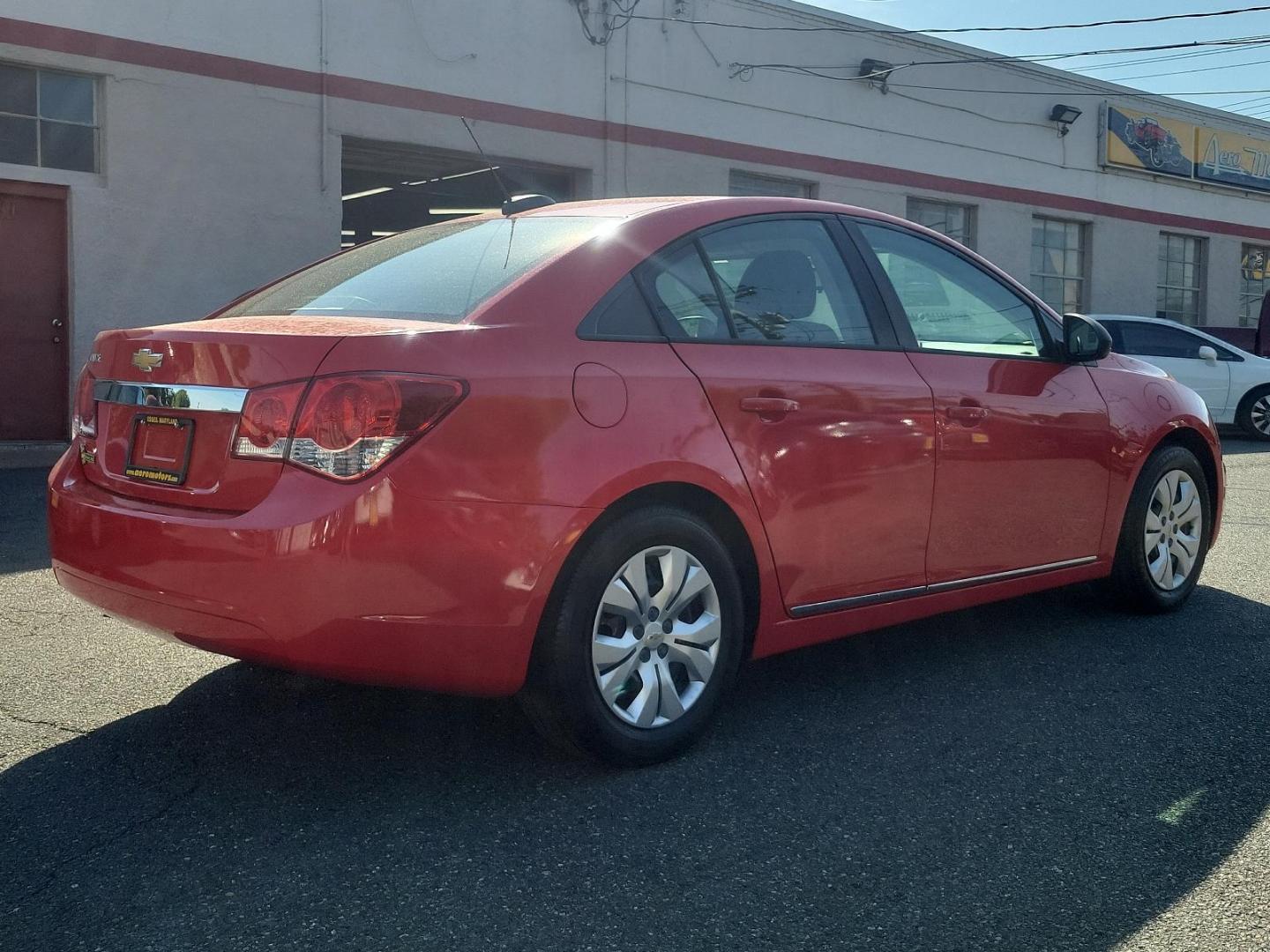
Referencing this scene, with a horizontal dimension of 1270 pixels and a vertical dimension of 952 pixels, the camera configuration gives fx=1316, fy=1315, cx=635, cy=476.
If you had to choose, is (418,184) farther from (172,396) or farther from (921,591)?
(172,396)

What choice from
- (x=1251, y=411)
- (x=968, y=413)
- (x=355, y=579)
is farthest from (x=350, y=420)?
(x=1251, y=411)

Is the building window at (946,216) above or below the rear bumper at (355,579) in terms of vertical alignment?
above

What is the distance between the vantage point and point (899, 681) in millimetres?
4336

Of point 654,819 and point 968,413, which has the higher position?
point 968,413

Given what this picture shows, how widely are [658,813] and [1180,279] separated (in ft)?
79.3

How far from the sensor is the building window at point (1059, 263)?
21.8m

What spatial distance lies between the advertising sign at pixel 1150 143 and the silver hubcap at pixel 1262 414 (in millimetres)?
8451

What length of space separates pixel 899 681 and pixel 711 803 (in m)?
1.32

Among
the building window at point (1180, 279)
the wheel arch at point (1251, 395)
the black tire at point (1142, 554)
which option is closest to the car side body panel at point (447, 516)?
the black tire at point (1142, 554)

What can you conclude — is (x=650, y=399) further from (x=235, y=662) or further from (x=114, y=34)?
(x=114, y=34)

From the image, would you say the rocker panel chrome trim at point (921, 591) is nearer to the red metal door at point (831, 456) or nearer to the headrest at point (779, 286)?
the red metal door at point (831, 456)

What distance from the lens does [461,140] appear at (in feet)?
47.5

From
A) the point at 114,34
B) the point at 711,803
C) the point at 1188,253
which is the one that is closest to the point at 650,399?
the point at 711,803

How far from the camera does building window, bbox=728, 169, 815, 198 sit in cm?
1761
